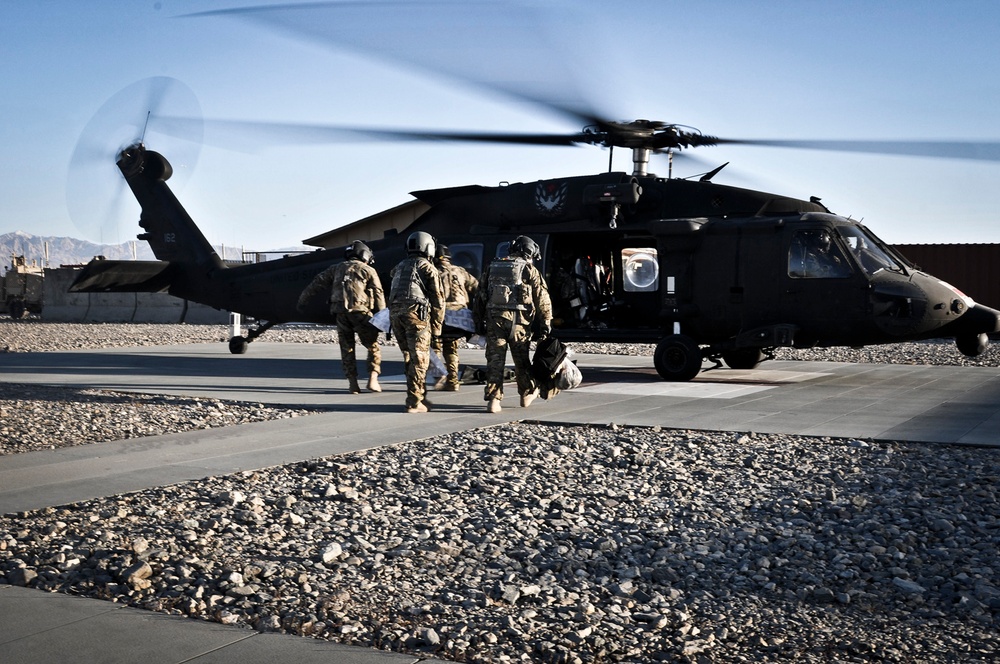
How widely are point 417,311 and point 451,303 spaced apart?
1.98 meters

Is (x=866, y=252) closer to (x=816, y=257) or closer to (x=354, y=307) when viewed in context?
(x=816, y=257)

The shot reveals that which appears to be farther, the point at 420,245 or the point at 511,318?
the point at 420,245

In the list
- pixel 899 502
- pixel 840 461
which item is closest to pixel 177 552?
pixel 899 502

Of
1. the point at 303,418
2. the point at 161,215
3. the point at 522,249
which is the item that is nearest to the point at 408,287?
the point at 522,249

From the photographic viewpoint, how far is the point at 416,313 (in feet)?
33.9

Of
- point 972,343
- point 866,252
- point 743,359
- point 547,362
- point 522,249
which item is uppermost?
point 866,252

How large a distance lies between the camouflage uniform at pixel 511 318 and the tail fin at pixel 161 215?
338 inches

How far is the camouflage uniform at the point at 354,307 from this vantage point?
11.6 meters

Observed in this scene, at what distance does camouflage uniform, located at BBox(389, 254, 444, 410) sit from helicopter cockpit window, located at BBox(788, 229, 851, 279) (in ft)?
15.8

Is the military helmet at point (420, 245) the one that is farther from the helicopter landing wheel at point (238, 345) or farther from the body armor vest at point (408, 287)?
the helicopter landing wheel at point (238, 345)

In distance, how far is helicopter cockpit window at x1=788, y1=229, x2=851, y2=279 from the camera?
12.1m

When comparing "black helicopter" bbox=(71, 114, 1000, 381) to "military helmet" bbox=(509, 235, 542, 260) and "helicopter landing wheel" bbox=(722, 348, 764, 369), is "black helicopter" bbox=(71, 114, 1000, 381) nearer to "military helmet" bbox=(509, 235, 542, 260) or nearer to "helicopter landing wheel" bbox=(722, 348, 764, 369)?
"helicopter landing wheel" bbox=(722, 348, 764, 369)

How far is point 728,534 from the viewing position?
5039mm

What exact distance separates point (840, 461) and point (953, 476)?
2.65 ft
